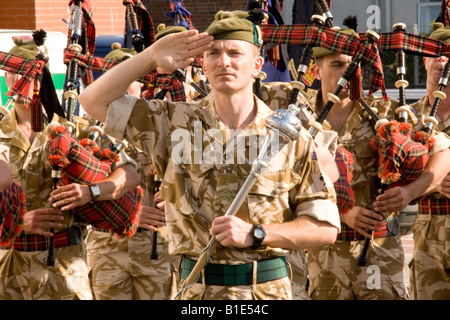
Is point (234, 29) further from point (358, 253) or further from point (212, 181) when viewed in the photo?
point (358, 253)

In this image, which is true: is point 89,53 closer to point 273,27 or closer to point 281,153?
point 273,27

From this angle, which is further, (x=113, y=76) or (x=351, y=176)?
(x=351, y=176)

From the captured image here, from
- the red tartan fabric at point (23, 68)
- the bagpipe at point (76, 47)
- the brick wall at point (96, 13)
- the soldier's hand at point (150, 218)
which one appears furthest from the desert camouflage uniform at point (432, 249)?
the brick wall at point (96, 13)

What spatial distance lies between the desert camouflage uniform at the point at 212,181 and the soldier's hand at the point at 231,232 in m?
0.18

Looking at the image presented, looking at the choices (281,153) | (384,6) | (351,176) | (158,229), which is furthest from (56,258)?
(384,6)

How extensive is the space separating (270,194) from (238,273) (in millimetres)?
386

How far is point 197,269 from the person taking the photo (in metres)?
3.65

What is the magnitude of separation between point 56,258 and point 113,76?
232cm

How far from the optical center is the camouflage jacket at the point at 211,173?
379 cm

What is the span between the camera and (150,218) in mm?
6301

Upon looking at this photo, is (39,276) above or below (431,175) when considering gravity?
below

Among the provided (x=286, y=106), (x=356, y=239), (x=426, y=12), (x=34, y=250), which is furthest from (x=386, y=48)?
(x=426, y=12)
